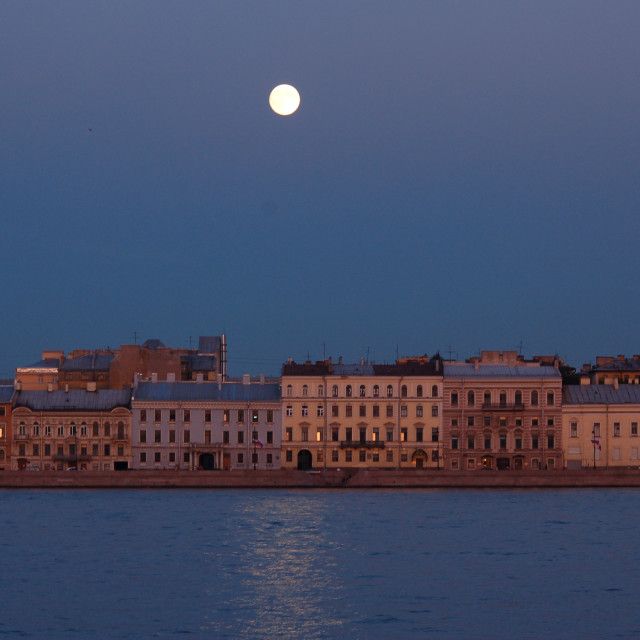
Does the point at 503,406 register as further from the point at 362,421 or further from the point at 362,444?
the point at 362,444

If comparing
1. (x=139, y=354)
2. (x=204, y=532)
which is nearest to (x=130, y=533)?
(x=204, y=532)

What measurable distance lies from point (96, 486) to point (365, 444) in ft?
44.2

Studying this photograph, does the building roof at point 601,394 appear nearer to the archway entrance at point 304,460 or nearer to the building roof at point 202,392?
the archway entrance at point 304,460

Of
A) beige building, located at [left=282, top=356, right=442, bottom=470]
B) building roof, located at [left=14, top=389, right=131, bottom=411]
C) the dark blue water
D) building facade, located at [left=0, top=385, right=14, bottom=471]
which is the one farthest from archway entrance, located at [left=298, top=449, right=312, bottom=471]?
the dark blue water

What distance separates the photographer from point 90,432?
81.4 meters

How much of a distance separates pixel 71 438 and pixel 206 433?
239 inches

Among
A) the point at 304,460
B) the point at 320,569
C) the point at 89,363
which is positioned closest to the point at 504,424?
the point at 304,460

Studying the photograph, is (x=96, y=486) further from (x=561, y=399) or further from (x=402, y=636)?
(x=402, y=636)

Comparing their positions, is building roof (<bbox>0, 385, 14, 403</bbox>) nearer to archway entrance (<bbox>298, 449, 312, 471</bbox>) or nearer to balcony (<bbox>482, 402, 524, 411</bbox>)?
archway entrance (<bbox>298, 449, 312, 471</bbox>)

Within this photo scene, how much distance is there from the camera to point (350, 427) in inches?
3191

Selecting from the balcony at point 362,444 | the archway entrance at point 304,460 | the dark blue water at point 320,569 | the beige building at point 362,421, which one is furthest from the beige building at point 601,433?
the dark blue water at point 320,569

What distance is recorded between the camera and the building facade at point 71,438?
266 ft

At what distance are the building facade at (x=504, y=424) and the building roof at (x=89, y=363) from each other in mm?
21707

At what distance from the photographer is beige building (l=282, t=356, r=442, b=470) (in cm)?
8106
